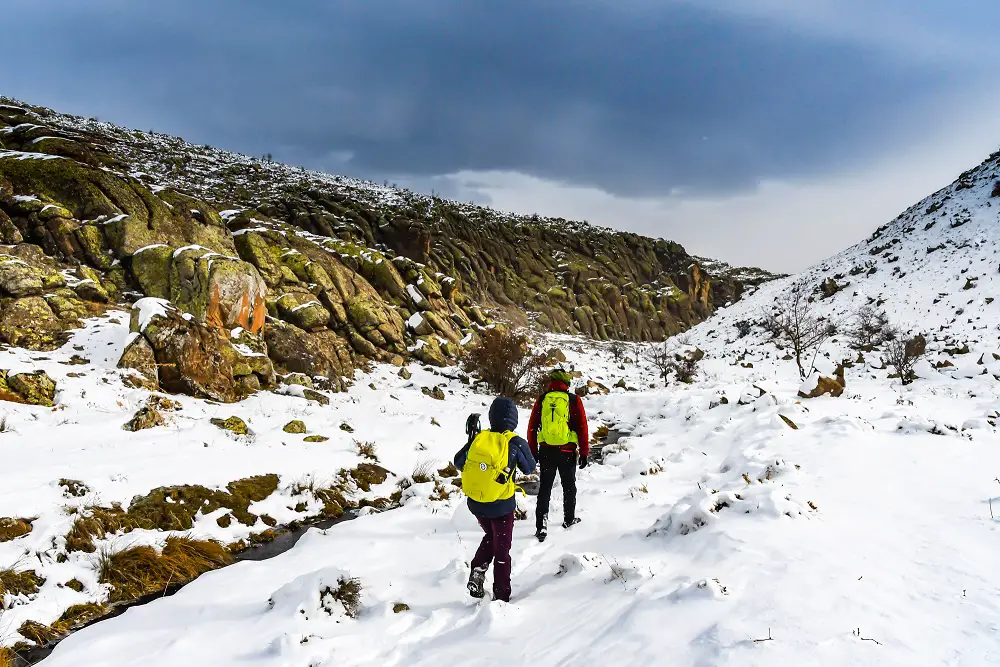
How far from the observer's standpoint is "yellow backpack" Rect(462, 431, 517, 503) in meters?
4.61

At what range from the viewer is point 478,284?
175ft

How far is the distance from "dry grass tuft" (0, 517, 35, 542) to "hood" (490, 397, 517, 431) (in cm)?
682

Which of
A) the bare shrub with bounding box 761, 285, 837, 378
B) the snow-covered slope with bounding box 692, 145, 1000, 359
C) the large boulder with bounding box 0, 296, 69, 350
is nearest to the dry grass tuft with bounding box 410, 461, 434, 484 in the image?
the large boulder with bounding box 0, 296, 69, 350

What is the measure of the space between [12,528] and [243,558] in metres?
2.92

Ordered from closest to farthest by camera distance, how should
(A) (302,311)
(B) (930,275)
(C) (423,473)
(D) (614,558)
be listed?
(D) (614,558)
(C) (423,473)
(A) (302,311)
(B) (930,275)

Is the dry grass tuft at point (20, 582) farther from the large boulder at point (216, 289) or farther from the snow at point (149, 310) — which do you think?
the large boulder at point (216, 289)

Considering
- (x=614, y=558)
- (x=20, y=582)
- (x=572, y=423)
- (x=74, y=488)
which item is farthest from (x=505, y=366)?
(x=20, y=582)

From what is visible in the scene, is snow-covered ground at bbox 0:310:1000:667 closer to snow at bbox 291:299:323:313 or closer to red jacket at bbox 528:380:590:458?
red jacket at bbox 528:380:590:458

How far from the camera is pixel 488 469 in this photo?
4.61 meters

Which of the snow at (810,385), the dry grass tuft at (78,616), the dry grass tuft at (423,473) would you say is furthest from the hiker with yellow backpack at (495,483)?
the snow at (810,385)

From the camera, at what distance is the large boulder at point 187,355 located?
40.9ft

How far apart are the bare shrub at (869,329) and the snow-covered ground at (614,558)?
600 inches

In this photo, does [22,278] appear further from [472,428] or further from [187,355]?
[472,428]

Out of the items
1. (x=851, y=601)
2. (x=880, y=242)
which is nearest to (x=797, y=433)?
(x=851, y=601)
